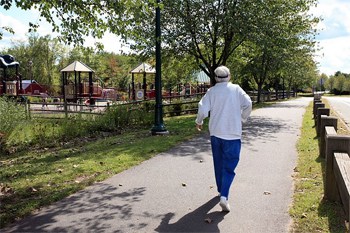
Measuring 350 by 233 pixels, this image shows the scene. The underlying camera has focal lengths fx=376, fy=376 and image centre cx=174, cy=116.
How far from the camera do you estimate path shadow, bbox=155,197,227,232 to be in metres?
4.18

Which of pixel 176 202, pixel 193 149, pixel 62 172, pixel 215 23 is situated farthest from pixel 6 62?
pixel 176 202

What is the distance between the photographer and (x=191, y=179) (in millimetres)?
6332

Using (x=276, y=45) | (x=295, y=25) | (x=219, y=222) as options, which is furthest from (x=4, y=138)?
(x=295, y=25)

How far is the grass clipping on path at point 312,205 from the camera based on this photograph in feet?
13.8

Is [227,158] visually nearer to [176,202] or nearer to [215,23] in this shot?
[176,202]

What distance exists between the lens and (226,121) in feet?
15.7

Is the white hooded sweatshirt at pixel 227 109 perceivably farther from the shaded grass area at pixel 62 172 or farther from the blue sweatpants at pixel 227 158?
the shaded grass area at pixel 62 172

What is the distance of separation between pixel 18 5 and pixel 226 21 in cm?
1065

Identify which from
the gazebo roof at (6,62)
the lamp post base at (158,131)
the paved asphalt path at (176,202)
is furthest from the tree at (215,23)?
the gazebo roof at (6,62)

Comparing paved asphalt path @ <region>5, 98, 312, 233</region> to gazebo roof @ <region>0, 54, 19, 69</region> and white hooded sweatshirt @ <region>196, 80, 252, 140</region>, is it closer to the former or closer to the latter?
white hooded sweatshirt @ <region>196, 80, 252, 140</region>

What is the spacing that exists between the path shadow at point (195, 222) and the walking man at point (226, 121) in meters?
0.23

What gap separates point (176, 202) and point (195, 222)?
0.78 m

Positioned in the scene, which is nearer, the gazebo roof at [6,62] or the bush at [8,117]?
the bush at [8,117]

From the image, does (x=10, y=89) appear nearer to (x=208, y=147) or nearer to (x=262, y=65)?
(x=262, y=65)
